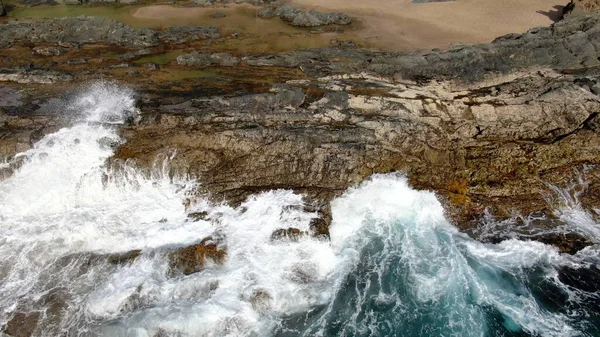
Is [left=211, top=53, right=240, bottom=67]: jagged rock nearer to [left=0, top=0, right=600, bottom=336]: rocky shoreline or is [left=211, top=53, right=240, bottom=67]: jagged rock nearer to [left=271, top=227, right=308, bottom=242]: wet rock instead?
[left=0, top=0, right=600, bottom=336]: rocky shoreline

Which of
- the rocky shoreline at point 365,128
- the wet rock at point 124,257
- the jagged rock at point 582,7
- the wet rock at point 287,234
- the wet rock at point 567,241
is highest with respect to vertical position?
the jagged rock at point 582,7

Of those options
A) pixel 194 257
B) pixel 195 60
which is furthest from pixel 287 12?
pixel 194 257

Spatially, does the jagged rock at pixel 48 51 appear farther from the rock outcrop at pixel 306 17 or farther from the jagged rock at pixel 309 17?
the jagged rock at pixel 309 17

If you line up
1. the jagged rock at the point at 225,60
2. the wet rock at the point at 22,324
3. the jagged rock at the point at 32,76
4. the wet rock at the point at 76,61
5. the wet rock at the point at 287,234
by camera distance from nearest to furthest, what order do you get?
1. the wet rock at the point at 22,324
2. the wet rock at the point at 287,234
3. the jagged rock at the point at 32,76
4. the jagged rock at the point at 225,60
5. the wet rock at the point at 76,61

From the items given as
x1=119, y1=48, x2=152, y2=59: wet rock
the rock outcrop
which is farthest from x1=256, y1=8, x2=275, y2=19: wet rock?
x1=119, y1=48, x2=152, y2=59: wet rock

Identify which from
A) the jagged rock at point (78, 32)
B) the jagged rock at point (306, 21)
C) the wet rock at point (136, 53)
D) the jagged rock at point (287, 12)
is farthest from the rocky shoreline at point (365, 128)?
the jagged rock at point (287, 12)

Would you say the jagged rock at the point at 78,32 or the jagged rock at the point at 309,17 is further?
A: the jagged rock at the point at 309,17

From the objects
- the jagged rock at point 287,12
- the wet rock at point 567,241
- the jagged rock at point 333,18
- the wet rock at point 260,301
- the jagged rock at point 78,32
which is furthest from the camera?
the jagged rock at point 287,12
